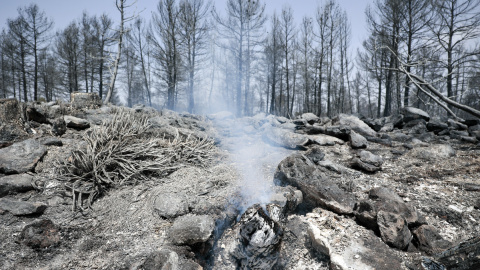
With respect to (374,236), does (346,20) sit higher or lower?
higher

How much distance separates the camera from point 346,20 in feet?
55.7

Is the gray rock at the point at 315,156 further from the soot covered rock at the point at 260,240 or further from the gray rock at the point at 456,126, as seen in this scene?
the gray rock at the point at 456,126

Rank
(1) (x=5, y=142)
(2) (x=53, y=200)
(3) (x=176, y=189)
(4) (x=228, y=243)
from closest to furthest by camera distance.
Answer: (4) (x=228, y=243) < (2) (x=53, y=200) < (3) (x=176, y=189) < (1) (x=5, y=142)

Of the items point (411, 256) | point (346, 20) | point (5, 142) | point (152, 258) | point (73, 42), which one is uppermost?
point (346, 20)

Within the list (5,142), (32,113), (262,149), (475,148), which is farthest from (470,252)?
(32,113)

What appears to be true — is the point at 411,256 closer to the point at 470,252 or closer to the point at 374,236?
the point at 374,236

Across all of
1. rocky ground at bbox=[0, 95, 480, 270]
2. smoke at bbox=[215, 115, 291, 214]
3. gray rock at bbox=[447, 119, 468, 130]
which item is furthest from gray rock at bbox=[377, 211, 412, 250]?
gray rock at bbox=[447, 119, 468, 130]

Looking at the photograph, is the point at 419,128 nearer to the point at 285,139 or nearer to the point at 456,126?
the point at 456,126

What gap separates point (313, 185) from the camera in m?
3.00

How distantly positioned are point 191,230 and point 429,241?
2.48 meters

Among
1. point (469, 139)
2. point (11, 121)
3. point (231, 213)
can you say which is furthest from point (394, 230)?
point (11, 121)

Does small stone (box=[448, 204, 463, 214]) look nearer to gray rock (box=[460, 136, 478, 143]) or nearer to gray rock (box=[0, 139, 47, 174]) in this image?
gray rock (box=[460, 136, 478, 143])

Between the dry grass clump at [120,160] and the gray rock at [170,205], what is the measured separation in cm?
65

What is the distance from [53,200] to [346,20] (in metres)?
20.2
